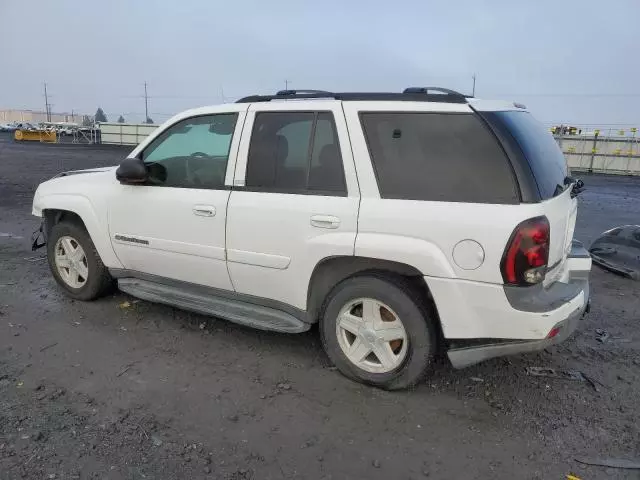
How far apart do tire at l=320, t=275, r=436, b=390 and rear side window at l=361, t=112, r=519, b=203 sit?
2.02 feet

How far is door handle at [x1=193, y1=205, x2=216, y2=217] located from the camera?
13.1ft

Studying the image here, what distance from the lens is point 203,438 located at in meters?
3.02

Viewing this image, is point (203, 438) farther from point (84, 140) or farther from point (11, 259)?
point (84, 140)

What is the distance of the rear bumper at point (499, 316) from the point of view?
10.1ft

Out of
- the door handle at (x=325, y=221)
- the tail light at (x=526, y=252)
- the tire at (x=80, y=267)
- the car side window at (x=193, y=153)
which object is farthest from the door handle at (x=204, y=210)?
the tail light at (x=526, y=252)

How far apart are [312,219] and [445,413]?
4.88ft

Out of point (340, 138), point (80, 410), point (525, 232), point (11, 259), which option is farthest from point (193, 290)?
point (11, 259)

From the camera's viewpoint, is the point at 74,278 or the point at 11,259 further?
the point at 11,259

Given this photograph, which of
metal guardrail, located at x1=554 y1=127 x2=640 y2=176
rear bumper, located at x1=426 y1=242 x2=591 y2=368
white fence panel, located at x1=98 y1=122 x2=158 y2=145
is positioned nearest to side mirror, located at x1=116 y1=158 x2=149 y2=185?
rear bumper, located at x1=426 y1=242 x2=591 y2=368

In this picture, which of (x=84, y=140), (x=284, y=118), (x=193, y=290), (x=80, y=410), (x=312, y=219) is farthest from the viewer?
(x=84, y=140)

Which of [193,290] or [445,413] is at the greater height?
[193,290]

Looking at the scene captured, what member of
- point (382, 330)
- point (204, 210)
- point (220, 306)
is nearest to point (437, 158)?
point (382, 330)

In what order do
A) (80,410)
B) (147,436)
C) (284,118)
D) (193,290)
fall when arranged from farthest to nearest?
1. (193,290)
2. (284,118)
3. (80,410)
4. (147,436)

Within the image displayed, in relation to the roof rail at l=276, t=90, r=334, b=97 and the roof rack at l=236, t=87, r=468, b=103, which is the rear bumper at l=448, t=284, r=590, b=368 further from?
the roof rail at l=276, t=90, r=334, b=97
